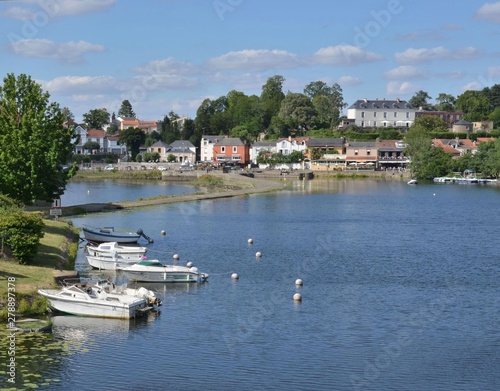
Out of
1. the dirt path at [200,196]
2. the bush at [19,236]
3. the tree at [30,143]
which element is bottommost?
the dirt path at [200,196]

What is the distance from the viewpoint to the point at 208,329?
33.1 m

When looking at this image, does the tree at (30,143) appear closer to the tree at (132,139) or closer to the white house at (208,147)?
the white house at (208,147)

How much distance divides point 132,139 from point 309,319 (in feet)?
502

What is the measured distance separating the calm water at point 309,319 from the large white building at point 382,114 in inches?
4811

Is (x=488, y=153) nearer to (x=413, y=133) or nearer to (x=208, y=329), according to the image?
(x=413, y=133)

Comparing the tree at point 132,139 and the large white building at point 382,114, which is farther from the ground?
the large white building at point 382,114

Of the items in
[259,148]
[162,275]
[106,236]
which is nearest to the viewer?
[162,275]

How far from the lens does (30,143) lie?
6147 centimetres

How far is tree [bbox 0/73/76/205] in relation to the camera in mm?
60875

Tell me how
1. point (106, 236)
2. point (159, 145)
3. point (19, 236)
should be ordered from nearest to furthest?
point (19, 236)
point (106, 236)
point (159, 145)

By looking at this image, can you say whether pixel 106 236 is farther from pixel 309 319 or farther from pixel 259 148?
pixel 259 148

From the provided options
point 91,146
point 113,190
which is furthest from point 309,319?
point 91,146

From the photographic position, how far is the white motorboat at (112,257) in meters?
45.9

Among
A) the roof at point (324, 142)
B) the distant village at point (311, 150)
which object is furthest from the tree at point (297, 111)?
the roof at point (324, 142)
